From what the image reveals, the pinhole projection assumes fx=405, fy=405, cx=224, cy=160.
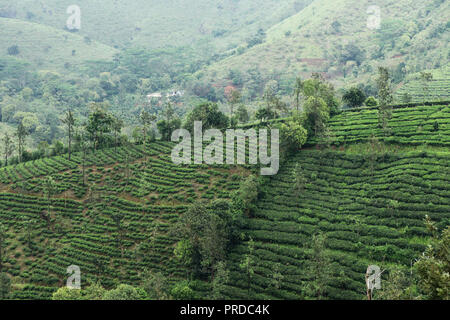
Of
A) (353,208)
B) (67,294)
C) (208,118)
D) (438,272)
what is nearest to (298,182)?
(353,208)

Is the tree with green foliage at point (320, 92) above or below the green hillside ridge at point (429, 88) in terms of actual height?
below

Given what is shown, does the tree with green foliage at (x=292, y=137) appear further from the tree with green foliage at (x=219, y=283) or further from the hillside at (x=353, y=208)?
the tree with green foliage at (x=219, y=283)

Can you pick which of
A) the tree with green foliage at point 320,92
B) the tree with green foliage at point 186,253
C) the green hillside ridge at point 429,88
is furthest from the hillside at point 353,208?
the green hillside ridge at point 429,88

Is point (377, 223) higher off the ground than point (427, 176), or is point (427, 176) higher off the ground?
point (427, 176)

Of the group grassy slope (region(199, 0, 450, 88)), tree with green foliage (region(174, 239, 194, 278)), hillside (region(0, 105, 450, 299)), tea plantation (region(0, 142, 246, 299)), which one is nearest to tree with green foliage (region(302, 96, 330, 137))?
hillside (region(0, 105, 450, 299))

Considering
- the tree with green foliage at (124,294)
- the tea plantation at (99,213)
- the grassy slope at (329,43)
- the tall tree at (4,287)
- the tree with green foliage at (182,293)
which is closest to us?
the tree with green foliage at (124,294)
